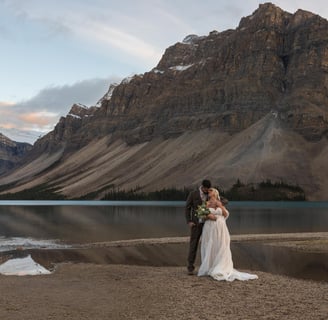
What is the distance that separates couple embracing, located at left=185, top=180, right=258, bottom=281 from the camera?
19844mm

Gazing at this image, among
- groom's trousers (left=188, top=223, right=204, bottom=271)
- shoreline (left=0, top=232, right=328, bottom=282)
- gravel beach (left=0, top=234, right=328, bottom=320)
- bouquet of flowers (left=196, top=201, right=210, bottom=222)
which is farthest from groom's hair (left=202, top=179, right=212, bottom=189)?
shoreline (left=0, top=232, right=328, bottom=282)

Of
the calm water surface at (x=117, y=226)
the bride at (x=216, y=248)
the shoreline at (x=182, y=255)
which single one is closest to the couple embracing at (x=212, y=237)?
the bride at (x=216, y=248)

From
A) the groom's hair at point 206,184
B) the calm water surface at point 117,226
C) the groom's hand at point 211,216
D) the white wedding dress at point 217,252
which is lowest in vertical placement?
the calm water surface at point 117,226

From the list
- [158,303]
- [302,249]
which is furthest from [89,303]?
[302,249]

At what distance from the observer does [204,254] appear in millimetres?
20438

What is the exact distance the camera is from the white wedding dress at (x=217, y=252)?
19.8 metres

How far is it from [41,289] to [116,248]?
67.9 ft

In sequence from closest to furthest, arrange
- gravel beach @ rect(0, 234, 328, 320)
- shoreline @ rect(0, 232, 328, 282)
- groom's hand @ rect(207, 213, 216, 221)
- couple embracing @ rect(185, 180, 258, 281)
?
1. gravel beach @ rect(0, 234, 328, 320)
2. couple embracing @ rect(185, 180, 258, 281)
3. groom's hand @ rect(207, 213, 216, 221)
4. shoreline @ rect(0, 232, 328, 282)

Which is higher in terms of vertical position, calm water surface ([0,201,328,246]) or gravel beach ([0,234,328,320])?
gravel beach ([0,234,328,320])

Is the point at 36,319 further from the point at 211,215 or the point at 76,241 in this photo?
the point at 76,241

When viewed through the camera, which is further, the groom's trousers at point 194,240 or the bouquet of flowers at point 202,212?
the groom's trousers at point 194,240

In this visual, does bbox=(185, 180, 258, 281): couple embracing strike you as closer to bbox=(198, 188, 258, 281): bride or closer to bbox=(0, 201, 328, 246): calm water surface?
bbox=(198, 188, 258, 281): bride

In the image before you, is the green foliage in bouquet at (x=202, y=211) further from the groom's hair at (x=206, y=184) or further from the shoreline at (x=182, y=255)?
the shoreline at (x=182, y=255)

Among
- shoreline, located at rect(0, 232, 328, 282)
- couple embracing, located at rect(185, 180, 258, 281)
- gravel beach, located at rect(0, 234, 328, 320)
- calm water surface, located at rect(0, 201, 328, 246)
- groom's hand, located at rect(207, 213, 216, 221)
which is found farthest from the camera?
calm water surface, located at rect(0, 201, 328, 246)
